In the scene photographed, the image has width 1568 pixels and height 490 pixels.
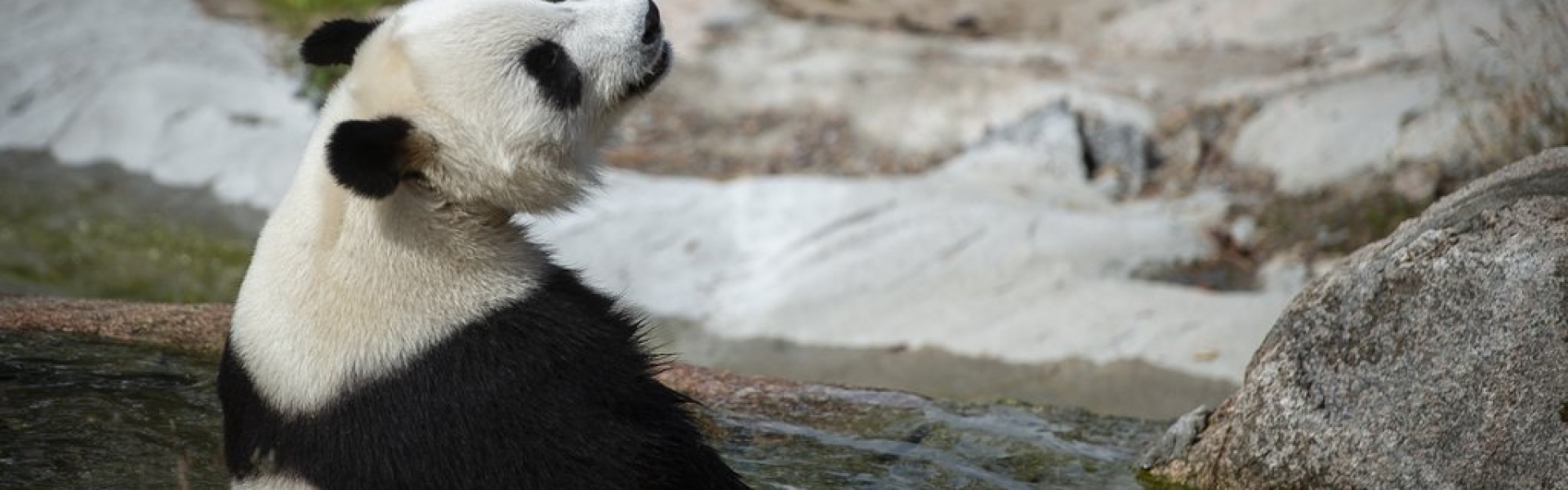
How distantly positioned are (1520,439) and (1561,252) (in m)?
0.45

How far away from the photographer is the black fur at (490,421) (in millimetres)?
3158

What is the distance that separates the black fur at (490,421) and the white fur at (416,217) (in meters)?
0.05

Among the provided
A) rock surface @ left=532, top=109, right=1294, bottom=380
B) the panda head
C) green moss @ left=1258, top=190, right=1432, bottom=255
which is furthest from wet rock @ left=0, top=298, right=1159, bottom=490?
green moss @ left=1258, top=190, right=1432, bottom=255

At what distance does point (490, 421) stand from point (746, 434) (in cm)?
193

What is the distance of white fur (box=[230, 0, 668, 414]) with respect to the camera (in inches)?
127

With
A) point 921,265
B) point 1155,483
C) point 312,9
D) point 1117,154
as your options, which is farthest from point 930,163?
point 1155,483

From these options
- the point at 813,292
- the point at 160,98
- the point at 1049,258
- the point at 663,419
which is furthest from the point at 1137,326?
the point at 160,98

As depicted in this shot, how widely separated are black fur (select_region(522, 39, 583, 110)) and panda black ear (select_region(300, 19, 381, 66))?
407mm

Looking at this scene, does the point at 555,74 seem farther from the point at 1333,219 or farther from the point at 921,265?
the point at 1333,219

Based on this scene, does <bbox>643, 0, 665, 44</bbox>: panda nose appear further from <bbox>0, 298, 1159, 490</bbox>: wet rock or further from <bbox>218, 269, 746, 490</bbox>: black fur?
<bbox>0, 298, 1159, 490</bbox>: wet rock

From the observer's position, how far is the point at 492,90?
3.32m

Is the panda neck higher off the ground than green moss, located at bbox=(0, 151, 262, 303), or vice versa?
the panda neck

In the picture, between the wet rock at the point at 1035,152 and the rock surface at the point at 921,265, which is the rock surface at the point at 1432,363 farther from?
the wet rock at the point at 1035,152

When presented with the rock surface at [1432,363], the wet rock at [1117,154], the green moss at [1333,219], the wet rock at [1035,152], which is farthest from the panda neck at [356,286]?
the wet rock at [1117,154]
